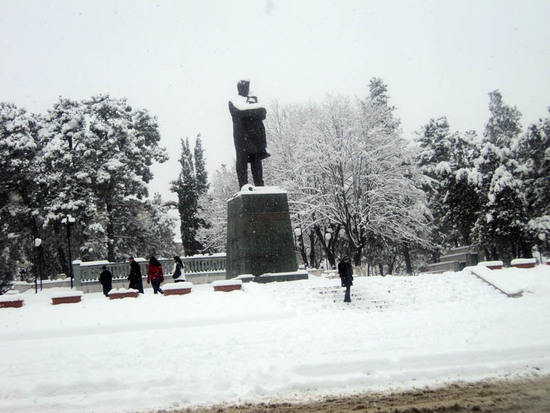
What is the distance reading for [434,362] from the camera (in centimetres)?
838

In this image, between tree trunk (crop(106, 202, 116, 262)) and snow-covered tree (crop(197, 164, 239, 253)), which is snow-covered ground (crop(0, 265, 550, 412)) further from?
snow-covered tree (crop(197, 164, 239, 253))

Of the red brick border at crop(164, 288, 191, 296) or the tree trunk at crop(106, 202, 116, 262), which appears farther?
the tree trunk at crop(106, 202, 116, 262)

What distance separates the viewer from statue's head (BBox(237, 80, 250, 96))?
56.2ft

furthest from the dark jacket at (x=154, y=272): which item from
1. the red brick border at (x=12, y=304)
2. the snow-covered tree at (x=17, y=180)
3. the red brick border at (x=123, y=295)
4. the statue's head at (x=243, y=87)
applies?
the snow-covered tree at (x=17, y=180)

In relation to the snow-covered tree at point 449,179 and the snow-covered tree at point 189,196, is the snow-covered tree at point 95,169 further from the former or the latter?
the snow-covered tree at point 449,179

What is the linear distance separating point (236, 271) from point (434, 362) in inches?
340

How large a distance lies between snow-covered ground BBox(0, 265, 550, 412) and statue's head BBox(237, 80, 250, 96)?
6.21 meters

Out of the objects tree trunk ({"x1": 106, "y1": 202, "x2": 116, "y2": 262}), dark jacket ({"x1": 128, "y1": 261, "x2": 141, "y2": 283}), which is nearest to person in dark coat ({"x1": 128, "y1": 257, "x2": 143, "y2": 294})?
dark jacket ({"x1": 128, "y1": 261, "x2": 141, "y2": 283})

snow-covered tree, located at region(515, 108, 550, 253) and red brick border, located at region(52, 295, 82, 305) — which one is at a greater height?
snow-covered tree, located at region(515, 108, 550, 253)

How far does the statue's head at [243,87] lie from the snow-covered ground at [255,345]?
6.21 m

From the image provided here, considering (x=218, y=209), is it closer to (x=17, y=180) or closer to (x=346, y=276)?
(x=17, y=180)

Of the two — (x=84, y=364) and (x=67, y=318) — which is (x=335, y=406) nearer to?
(x=84, y=364)

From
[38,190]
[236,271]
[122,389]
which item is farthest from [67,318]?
[38,190]

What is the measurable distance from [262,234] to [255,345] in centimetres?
628
